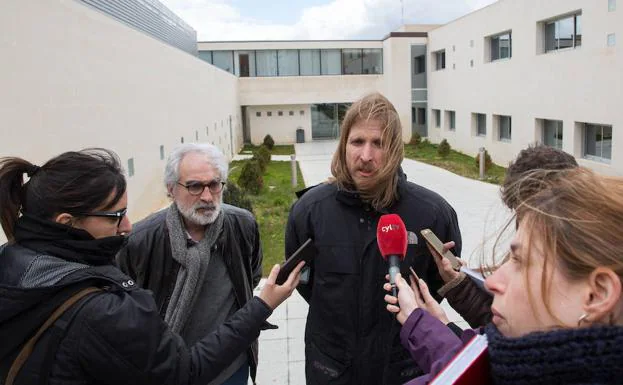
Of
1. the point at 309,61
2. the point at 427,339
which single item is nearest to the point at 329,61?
the point at 309,61

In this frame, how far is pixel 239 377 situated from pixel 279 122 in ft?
100

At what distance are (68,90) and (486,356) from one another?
567 centimetres

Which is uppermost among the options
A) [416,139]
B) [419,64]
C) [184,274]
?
[419,64]

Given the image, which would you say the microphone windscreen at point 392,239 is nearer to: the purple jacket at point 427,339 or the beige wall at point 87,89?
the purple jacket at point 427,339

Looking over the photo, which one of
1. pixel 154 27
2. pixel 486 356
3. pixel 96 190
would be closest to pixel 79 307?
pixel 96 190

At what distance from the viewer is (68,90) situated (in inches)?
221

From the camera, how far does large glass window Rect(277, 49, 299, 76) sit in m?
32.3

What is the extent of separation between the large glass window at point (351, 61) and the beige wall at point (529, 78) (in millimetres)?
5962

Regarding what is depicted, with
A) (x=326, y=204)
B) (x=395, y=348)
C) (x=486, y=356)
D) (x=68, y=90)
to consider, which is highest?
(x=68, y=90)

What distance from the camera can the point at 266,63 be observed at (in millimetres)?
32500

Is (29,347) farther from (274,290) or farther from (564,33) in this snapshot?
(564,33)

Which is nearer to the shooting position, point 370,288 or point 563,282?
point 563,282

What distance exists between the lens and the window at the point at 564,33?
15.4 meters

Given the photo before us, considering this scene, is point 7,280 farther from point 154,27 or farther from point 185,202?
point 154,27
